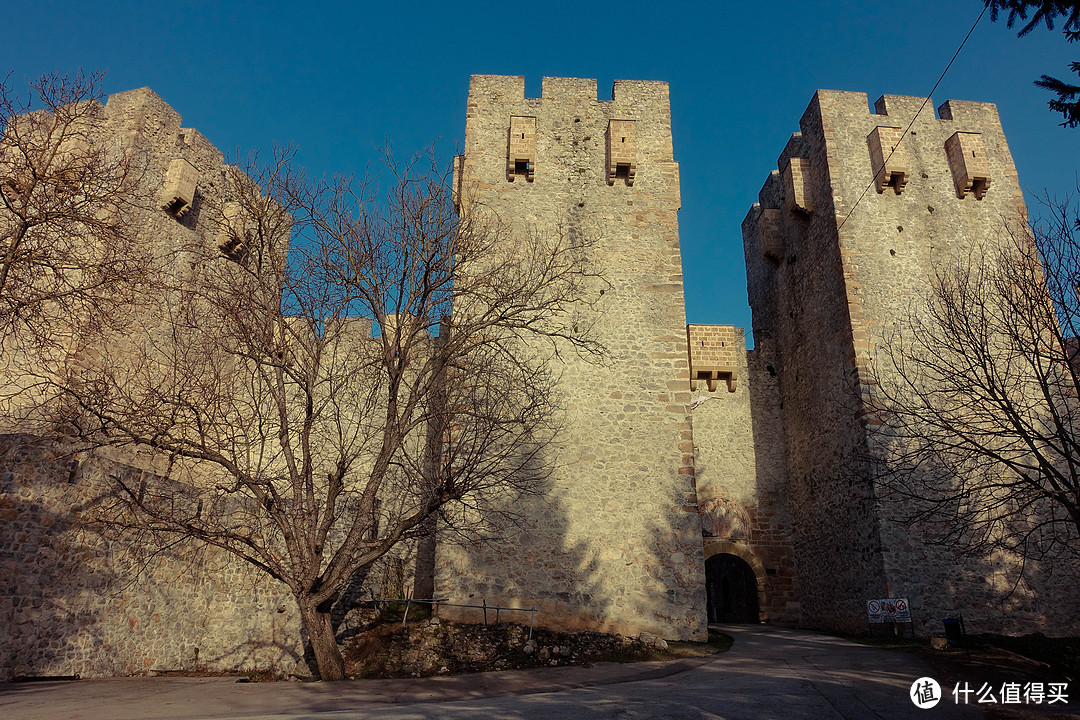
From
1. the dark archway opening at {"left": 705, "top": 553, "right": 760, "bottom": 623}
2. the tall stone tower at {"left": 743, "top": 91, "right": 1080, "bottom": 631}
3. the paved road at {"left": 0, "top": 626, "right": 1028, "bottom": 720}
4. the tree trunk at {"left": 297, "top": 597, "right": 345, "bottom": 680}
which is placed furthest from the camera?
the dark archway opening at {"left": 705, "top": 553, "right": 760, "bottom": 623}

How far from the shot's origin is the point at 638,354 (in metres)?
11.6

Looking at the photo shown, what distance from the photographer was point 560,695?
21.4 feet

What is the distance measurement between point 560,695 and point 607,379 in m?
5.83

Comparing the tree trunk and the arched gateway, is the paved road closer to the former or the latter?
the tree trunk

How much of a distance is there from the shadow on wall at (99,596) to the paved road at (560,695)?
24.4 inches

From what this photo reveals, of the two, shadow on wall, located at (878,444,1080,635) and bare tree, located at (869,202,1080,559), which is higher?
bare tree, located at (869,202,1080,559)

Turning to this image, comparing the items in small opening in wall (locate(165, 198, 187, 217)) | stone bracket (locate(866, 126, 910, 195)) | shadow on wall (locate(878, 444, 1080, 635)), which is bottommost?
shadow on wall (locate(878, 444, 1080, 635))

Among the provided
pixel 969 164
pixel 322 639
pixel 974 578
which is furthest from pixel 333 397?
pixel 969 164

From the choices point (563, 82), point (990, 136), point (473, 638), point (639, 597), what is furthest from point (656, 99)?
point (473, 638)

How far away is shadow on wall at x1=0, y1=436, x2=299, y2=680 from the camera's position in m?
7.95

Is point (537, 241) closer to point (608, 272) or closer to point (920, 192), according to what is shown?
point (608, 272)

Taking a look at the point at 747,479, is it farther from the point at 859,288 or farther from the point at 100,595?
the point at 100,595

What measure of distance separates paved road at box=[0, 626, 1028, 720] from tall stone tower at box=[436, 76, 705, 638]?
71.4 inches

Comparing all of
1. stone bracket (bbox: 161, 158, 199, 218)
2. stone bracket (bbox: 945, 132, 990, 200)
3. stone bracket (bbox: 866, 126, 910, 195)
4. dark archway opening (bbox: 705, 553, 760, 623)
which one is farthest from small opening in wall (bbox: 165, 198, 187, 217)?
stone bracket (bbox: 945, 132, 990, 200)
